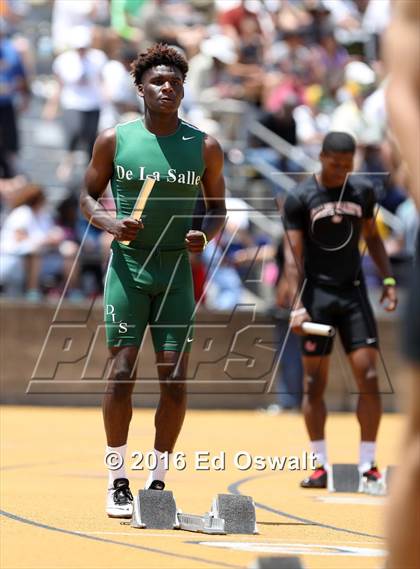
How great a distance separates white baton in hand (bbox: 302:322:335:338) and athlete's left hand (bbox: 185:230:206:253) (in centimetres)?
204

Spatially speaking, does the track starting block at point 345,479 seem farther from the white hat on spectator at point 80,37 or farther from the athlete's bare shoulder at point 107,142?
the white hat on spectator at point 80,37

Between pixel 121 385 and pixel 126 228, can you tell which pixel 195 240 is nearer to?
pixel 126 228

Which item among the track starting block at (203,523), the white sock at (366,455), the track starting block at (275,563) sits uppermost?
the white sock at (366,455)

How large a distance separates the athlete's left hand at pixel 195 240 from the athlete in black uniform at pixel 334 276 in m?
2.21

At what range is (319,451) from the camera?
10.8 metres

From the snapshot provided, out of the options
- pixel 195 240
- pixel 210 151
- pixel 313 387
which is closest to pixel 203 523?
pixel 195 240

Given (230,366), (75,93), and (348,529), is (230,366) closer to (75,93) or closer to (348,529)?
(75,93)

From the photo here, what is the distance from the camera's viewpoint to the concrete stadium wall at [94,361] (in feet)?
53.4

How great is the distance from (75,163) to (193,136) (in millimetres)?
10929

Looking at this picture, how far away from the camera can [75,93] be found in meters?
19.0

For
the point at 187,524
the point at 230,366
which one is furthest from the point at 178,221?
the point at 230,366

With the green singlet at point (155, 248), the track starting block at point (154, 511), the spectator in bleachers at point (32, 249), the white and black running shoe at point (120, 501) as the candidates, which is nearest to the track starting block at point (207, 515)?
the track starting block at point (154, 511)

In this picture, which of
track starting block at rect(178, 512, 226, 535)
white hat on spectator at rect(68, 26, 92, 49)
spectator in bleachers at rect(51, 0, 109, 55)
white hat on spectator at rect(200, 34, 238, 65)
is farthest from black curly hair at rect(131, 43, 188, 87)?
white hat on spectator at rect(200, 34, 238, 65)

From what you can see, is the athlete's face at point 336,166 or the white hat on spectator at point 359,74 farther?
the white hat on spectator at point 359,74
